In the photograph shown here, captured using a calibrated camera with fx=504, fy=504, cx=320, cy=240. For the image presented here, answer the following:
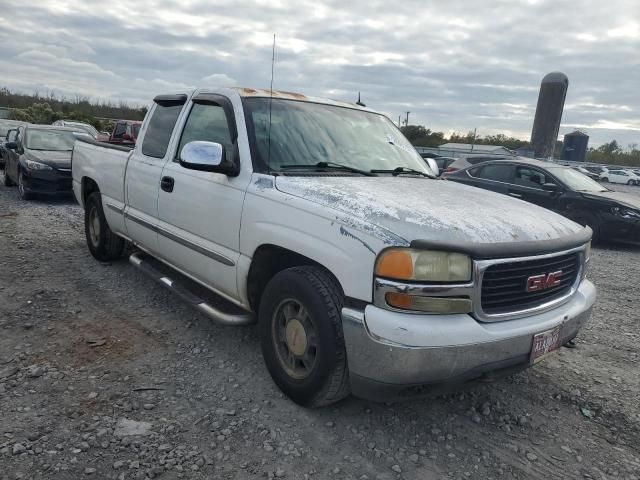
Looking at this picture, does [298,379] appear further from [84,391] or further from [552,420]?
[552,420]

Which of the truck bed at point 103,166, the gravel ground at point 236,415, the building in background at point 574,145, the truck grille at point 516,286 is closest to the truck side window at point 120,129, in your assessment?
the truck bed at point 103,166

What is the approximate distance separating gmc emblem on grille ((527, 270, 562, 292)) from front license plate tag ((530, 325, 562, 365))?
0.77ft

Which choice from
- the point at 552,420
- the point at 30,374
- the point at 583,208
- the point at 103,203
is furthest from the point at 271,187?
the point at 583,208

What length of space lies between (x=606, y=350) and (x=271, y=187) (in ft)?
10.2

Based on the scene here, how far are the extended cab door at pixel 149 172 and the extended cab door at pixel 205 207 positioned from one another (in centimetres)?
18

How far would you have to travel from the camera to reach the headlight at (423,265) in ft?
7.78

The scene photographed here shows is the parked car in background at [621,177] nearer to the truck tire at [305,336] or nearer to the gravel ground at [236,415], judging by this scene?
the gravel ground at [236,415]

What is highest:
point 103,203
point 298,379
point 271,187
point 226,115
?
point 226,115

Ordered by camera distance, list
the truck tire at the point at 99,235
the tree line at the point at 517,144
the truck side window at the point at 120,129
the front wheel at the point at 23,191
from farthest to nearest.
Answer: the tree line at the point at 517,144 → the truck side window at the point at 120,129 → the front wheel at the point at 23,191 → the truck tire at the point at 99,235

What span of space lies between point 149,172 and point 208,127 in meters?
0.82

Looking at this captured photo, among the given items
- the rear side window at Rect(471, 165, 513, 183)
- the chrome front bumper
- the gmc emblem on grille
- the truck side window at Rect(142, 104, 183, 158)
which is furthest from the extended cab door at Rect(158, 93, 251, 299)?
the rear side window at Rect(471, 165, 513, 183)

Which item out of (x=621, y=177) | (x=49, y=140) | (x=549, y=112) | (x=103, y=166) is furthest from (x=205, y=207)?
(x=621, y=177)

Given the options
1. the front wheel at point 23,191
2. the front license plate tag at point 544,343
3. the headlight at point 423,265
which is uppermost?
the headlight at point 423,265

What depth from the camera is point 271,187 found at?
3.09m
